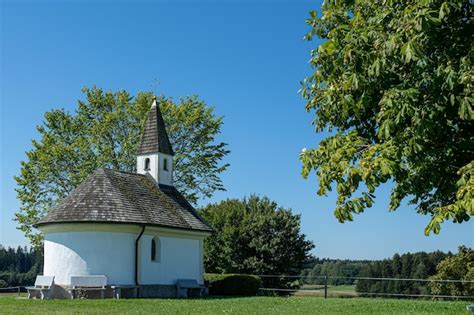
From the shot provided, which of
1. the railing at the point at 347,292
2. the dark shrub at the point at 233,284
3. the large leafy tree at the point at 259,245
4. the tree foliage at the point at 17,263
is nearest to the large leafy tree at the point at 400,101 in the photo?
the railing at the point at 347,292

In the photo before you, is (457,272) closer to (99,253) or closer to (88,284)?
(99,253)

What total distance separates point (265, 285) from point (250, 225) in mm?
4493

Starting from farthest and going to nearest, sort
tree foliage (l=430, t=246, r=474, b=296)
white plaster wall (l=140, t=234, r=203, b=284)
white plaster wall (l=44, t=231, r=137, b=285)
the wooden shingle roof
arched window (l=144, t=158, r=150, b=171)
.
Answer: tree foliage (l=430, t=246, r=474, b=296) < arched window (l=144, t=158, r=150, b=171) < white plaster wall (l=140, t=234, r=203, b=284) < the wooden shingle roof < white plaster wall (l=44, t=231, r=137, b=285)

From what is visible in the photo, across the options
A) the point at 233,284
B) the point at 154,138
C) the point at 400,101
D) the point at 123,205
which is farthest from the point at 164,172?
the point at 400,101

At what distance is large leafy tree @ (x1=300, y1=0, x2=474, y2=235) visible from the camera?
376 inches

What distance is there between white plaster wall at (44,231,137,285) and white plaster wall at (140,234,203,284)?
1019mm

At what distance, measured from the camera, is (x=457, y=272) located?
3975 centimetres

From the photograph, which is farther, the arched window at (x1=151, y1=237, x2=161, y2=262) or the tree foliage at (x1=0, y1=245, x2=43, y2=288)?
the tree foliage at (x1=0, y1=245, x2=43, y2=288)

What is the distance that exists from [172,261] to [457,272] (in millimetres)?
21503

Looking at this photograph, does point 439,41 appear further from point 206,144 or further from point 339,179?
point 206,144

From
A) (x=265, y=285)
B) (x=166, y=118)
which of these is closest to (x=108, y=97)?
(x=166, y=118)

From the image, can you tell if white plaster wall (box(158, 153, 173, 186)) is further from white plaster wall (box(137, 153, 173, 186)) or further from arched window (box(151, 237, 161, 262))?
arched window (box(151, 237, 161, 262))

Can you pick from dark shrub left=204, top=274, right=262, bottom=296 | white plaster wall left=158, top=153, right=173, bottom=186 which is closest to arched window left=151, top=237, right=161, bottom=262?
white plaster wall left=158, top=153, right=173, bottom=186

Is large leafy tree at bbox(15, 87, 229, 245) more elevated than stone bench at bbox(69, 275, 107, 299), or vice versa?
large leafy tree at bbox(15, 87, 229, 245)
